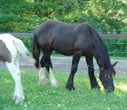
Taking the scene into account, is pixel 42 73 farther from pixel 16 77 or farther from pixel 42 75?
pixel 16 77

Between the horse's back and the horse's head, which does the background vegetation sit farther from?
the horse's head

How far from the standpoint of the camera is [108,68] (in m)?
11.3

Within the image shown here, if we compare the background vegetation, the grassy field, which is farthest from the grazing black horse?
the background vegetation

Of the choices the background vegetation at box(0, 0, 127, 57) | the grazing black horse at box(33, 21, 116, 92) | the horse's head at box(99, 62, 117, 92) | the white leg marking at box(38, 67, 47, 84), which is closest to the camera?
the horse's head at box(99, 62, 117, 92)

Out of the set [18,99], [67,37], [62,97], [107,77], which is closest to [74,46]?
[67,37]

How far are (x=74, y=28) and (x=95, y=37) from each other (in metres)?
0.75

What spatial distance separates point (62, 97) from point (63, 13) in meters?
17.1

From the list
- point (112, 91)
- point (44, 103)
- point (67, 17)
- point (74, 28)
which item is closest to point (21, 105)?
point (44, 103)

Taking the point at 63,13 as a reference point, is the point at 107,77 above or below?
above

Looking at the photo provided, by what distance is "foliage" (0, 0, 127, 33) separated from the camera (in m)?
25.2

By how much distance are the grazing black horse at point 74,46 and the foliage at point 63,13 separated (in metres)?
12.3

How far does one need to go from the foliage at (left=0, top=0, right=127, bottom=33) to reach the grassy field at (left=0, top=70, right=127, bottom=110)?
12.8 meters

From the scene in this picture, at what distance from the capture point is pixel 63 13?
2670 centimetres

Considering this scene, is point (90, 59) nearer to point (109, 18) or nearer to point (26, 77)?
point (26, 77)
